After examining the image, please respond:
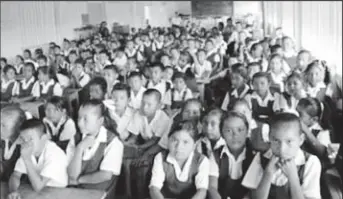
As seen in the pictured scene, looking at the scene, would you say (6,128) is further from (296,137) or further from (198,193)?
(296,137)

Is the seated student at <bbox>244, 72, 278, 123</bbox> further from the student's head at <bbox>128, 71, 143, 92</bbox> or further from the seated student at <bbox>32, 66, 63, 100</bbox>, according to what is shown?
the seated student at <bbox>32, 66, 63, 100</bbox>

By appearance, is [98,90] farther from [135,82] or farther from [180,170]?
[180,170]

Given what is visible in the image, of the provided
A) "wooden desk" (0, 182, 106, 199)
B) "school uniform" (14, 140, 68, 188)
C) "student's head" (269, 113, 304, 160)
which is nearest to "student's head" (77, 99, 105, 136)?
"school uniform" (14, 140, 68, 188)

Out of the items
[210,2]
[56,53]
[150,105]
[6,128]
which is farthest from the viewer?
[210,2]

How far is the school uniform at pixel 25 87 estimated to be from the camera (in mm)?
4820

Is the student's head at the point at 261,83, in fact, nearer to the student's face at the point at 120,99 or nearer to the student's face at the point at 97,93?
the student's face at the point at 120,99

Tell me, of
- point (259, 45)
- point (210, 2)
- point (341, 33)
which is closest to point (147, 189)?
point (341, 33)

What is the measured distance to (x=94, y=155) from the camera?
2.21 metres

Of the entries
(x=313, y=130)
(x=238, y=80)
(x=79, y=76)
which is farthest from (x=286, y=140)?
(x=79, y=76)

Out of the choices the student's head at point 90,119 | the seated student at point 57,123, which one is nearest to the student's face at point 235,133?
the student's head at point 90,119

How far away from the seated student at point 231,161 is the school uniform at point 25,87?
3408mm

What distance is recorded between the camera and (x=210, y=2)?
16.0 metres

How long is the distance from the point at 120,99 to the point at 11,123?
100cm

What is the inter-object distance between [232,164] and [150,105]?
3.53 feet
